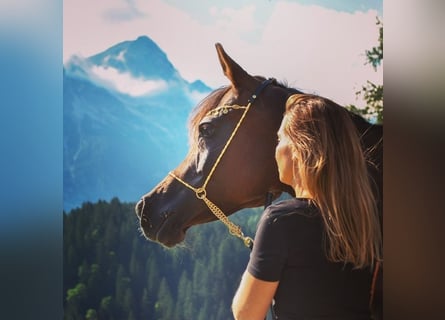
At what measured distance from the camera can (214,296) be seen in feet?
8.35

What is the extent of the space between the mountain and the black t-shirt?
909 mm

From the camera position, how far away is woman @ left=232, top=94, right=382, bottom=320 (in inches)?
68.0

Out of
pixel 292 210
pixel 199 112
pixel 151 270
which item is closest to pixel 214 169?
pixel 199 112

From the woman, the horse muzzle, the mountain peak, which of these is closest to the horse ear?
the mountain peak

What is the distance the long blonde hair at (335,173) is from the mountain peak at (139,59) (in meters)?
0.67

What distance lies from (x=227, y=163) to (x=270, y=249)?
783 mm

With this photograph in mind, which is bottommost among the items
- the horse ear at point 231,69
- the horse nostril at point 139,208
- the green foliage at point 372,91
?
the horse nostril at point 139,208

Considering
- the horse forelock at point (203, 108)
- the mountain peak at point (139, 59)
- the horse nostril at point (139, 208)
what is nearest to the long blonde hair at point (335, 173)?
the horse forelock at point (203, 108)

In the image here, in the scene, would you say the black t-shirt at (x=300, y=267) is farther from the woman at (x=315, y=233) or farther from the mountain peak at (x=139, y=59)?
the mountain peak at (x=139, y=59)

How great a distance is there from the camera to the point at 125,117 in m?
2.54

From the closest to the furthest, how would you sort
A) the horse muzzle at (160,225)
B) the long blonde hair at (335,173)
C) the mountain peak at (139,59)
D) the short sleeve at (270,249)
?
the short sleeve at (270,249) → the long blonde hair at (335,173) → the horse muzzle at (160,225) → the mountain peak at (139,59)

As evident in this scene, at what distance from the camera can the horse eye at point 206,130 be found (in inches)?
96.2
